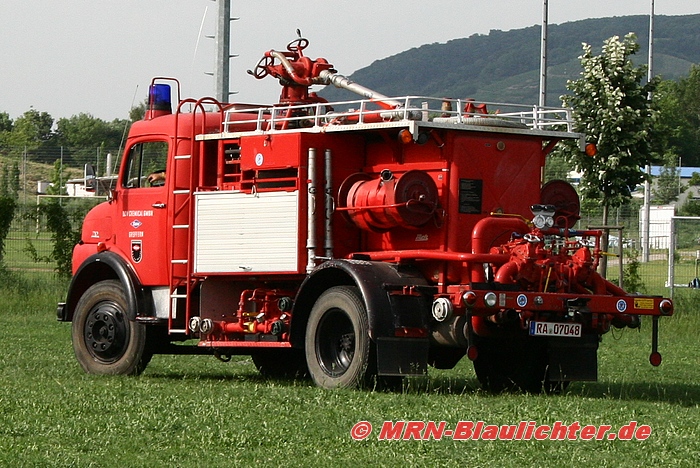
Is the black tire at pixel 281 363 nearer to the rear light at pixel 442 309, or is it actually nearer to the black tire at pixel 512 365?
the black tire at pixel 512 365

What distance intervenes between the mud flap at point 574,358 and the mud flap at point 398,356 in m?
1.78

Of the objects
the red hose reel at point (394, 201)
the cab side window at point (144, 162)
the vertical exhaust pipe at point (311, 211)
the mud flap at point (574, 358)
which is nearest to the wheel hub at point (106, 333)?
the cab side window at point (144, 162)

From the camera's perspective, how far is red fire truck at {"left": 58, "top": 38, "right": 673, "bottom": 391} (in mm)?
13516

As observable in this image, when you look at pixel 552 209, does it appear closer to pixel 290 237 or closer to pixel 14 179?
pixel 290 237

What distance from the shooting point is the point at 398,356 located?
13219mm

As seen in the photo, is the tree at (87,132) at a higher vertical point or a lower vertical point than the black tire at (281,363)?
higher

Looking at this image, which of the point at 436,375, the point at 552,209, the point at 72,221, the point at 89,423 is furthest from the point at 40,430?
the point at 72,221

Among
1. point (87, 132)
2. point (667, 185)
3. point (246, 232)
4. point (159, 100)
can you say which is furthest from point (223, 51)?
point (87, 132)

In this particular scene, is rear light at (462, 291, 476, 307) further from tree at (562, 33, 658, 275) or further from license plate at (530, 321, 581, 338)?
tree at (562, 33, 658, 275)

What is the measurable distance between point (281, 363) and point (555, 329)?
4.58 metres

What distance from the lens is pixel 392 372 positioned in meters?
13.2

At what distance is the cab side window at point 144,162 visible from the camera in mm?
16781

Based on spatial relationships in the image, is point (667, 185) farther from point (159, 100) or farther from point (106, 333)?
point (106, 333)

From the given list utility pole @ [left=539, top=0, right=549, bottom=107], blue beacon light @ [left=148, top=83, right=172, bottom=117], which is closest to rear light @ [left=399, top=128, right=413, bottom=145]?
blue beacon light @ [left=148, top=83, right=172, bottom=117]
